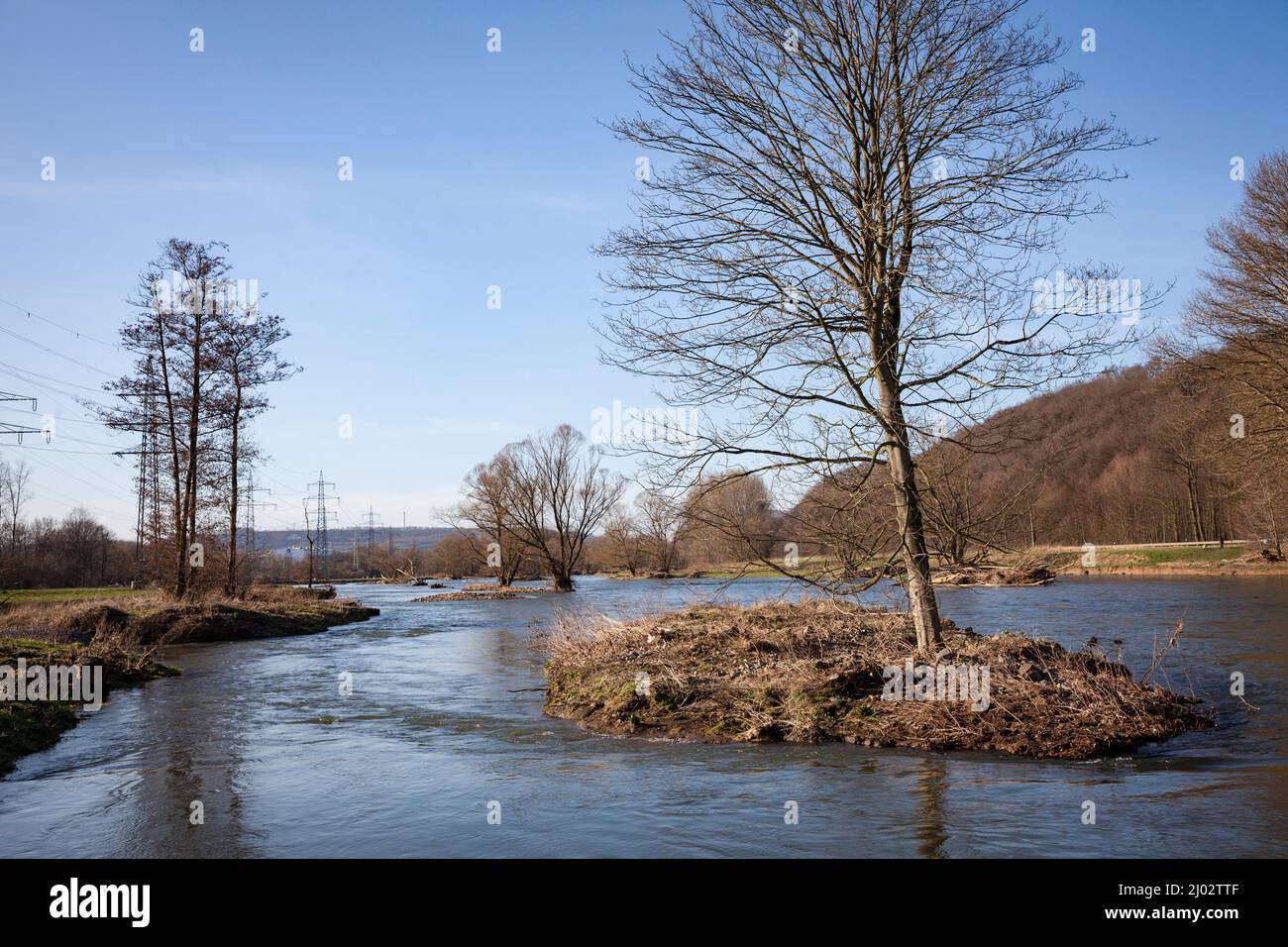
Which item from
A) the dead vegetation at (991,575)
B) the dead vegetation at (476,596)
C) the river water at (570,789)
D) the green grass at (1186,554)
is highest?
the dead vegetation at (991,575)

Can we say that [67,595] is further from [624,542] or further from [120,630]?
[624,542]

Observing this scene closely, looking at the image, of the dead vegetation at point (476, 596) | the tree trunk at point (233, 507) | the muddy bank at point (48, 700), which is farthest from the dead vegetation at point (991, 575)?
the dead vegetation at point (476, 596)

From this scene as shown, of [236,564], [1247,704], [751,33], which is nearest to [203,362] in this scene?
[236,564]

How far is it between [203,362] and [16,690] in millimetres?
21762

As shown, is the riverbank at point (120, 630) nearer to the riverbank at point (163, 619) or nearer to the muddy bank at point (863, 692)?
the riverbank at point (163, 619)

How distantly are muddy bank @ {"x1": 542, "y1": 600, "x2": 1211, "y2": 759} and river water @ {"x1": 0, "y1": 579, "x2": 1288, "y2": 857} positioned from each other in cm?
37

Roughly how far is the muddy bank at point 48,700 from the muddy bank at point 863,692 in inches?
265

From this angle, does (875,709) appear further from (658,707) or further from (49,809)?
(49,809)

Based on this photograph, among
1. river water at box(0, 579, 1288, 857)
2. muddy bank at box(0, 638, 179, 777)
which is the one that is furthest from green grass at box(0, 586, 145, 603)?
river water at box(0, 579, 1288, 857)

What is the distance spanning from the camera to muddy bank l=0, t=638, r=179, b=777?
10.8m

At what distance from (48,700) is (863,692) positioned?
12.1 meters

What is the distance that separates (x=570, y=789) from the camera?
8.49 metres

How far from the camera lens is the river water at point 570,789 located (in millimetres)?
6727
